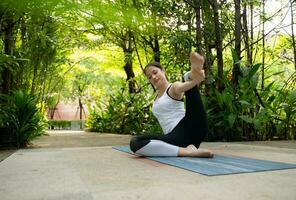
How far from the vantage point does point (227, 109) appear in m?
5.28

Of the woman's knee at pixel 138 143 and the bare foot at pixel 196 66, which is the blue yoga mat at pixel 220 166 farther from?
the bare foot at pixel 196 66

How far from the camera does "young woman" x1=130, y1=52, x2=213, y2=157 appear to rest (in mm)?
2970

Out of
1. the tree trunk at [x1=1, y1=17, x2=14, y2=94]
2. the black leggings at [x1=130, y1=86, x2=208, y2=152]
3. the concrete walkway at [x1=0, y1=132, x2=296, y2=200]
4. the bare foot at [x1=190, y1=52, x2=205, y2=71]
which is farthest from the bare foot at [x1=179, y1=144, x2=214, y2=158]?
the tree trunk at [x1=1, y1=17, x2=14, y2=94]

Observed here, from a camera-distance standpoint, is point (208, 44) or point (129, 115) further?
point (129, 115)

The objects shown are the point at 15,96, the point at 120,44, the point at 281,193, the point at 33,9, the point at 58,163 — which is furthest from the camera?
the point at 120,44

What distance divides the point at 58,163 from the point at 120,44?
823cm

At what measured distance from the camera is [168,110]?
10.4 feet

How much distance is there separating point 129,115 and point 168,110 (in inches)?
218

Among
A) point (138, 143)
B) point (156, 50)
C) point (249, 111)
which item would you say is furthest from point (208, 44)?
point (138, 143)

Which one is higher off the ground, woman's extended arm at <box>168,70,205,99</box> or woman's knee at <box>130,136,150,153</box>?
woman's extended arm at <box>168,70,205,99</box>

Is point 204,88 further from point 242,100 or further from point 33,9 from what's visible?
point 33,9

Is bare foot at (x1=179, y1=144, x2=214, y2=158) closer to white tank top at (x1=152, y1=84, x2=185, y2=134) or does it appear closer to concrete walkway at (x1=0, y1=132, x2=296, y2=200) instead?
white tank top at (x1=152, y1=84, x2=185, y2=134)

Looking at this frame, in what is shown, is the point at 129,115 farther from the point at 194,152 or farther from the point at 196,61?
the point at 196,61

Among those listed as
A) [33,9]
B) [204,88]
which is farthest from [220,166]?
[33,9]
